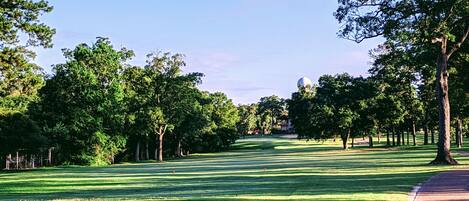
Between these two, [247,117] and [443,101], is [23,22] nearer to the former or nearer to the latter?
[443,101]

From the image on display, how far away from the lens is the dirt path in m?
15.0

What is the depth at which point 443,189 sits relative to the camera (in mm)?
17266

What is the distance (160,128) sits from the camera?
7281 centimetres

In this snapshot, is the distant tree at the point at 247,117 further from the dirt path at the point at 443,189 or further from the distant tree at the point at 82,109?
the dirt path at the point at 443,189

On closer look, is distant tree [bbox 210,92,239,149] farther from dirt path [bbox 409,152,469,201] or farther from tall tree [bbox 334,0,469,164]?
dirt path [bbox 409,152,469,201]

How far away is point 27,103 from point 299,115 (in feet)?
138

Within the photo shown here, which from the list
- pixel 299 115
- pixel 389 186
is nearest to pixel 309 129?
pixel 299 115

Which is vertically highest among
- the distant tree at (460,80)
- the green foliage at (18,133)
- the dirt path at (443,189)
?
the distant tree at (460,80)

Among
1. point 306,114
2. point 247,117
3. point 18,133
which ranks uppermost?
point 247,117

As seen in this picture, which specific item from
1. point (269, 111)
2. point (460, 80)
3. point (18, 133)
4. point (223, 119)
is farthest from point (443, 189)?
point (269, 111)

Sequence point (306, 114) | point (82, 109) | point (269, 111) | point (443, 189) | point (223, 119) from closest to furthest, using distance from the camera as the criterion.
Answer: point (443, 189) < point (82, 109) < point (306, 114) < point (223, 119) < point (269, 111)

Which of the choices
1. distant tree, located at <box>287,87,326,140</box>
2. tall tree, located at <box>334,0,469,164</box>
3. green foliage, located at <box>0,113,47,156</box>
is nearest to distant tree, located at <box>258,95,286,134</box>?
distant tree, located at <box>287,87,326,140</box>

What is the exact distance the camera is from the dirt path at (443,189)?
1498 centimetres

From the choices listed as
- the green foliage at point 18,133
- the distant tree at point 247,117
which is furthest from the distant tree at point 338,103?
the distant tree at point 247,117
